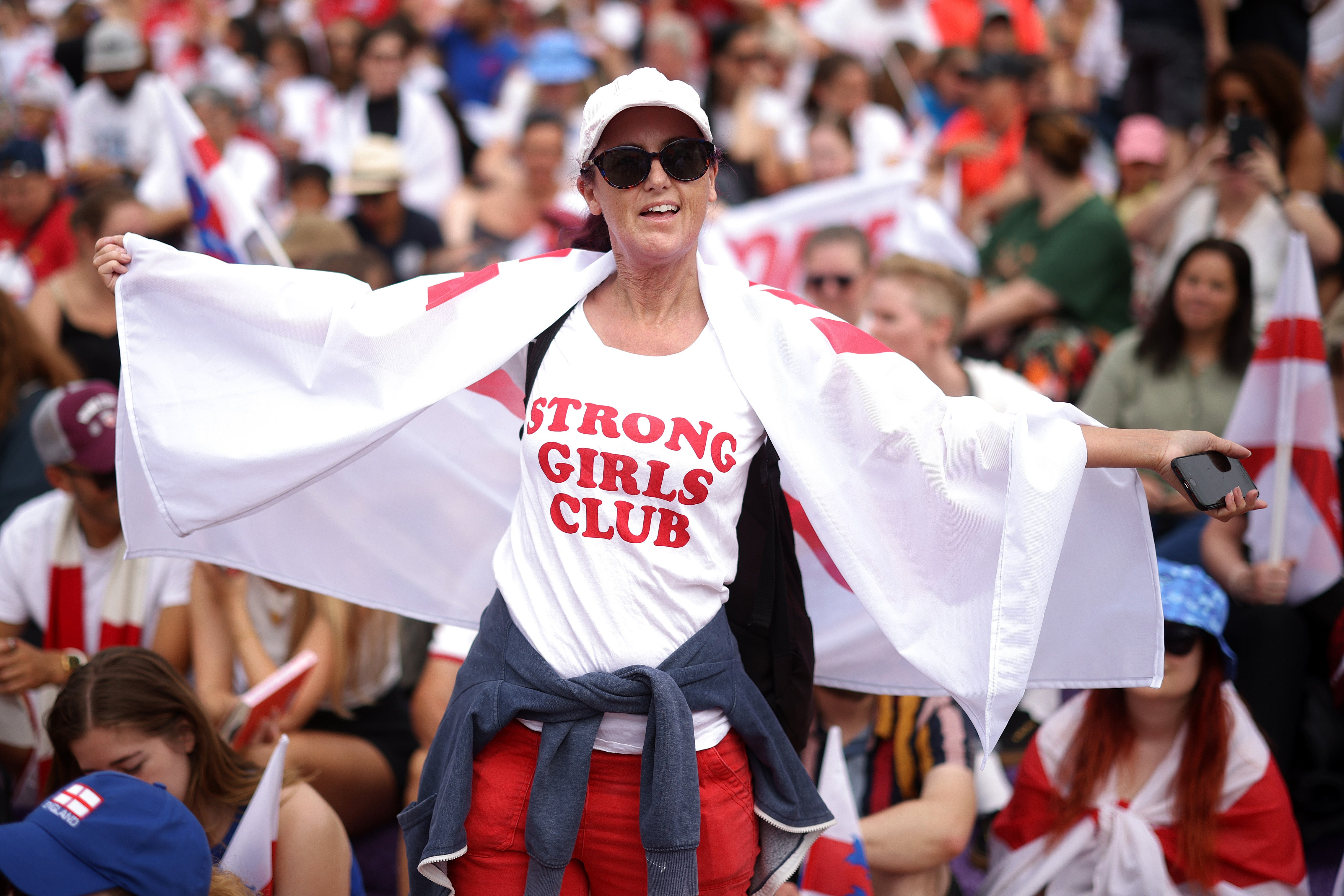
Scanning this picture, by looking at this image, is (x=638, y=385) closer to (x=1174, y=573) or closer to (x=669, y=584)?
(x=669, y=584)

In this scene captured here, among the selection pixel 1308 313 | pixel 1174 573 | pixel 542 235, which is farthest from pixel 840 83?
pixel 1174 573

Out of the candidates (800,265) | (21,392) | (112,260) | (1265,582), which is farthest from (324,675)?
(800,265)

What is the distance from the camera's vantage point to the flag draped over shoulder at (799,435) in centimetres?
230

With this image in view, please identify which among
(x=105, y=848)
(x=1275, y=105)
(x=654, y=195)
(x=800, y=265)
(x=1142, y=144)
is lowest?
(x=105, y=848)

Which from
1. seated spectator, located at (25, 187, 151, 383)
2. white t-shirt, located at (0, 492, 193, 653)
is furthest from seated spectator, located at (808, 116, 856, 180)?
white t-shirt, located at (0, 492, 193, 653)

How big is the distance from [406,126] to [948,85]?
388 cm

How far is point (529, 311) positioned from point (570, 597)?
22.5 inches

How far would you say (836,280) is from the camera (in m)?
5.09

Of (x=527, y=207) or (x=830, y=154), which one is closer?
(x=527, y=207)

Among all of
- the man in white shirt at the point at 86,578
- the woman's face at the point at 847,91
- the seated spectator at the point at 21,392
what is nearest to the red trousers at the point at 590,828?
the man in white shirt at the point at 86,578

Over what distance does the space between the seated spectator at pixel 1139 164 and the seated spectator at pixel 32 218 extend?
5.83 m

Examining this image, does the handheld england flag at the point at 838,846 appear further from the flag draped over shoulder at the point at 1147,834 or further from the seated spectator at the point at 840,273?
the seated spectator at the point at 840,273

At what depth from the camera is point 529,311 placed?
7.89 ft

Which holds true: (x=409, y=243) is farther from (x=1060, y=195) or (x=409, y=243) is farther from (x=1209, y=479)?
(x=1209, y=479)
